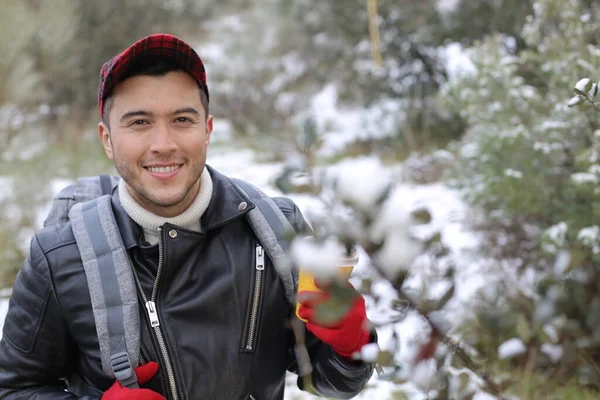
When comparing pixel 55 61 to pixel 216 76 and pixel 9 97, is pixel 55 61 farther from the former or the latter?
pixel 216 76

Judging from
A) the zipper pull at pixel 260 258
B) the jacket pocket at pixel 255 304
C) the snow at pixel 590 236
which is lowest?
the snow at pixel 590 236

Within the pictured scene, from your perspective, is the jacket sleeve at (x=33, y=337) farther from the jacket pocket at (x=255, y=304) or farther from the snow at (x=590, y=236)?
the snow at (x=590, y=236)

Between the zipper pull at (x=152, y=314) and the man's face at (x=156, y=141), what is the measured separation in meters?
0.22

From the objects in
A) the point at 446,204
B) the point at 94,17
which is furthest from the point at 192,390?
the point at 94,17

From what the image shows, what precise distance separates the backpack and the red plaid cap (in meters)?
0.30

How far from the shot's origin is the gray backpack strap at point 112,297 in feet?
4.11

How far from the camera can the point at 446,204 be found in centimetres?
457

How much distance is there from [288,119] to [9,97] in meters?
3.95

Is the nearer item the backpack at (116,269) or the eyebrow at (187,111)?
the backpack at (116,269)

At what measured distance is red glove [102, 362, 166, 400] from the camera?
3.95ft

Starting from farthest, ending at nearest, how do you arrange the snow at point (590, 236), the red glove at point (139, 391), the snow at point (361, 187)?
the snow at point (590, 236) < the red glove at point (139, 391) < the snow at point (361, 187)

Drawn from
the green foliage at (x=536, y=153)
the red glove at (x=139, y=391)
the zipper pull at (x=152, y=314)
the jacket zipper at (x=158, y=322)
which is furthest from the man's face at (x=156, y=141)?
the green foliage at (x=536, y=153)

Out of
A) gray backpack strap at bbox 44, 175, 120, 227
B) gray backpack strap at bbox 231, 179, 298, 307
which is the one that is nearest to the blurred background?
gray backpack strap at bbox 231, 179, 298, 307

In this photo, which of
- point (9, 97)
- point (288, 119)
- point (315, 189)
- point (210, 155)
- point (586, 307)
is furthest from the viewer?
point (288, 119)
